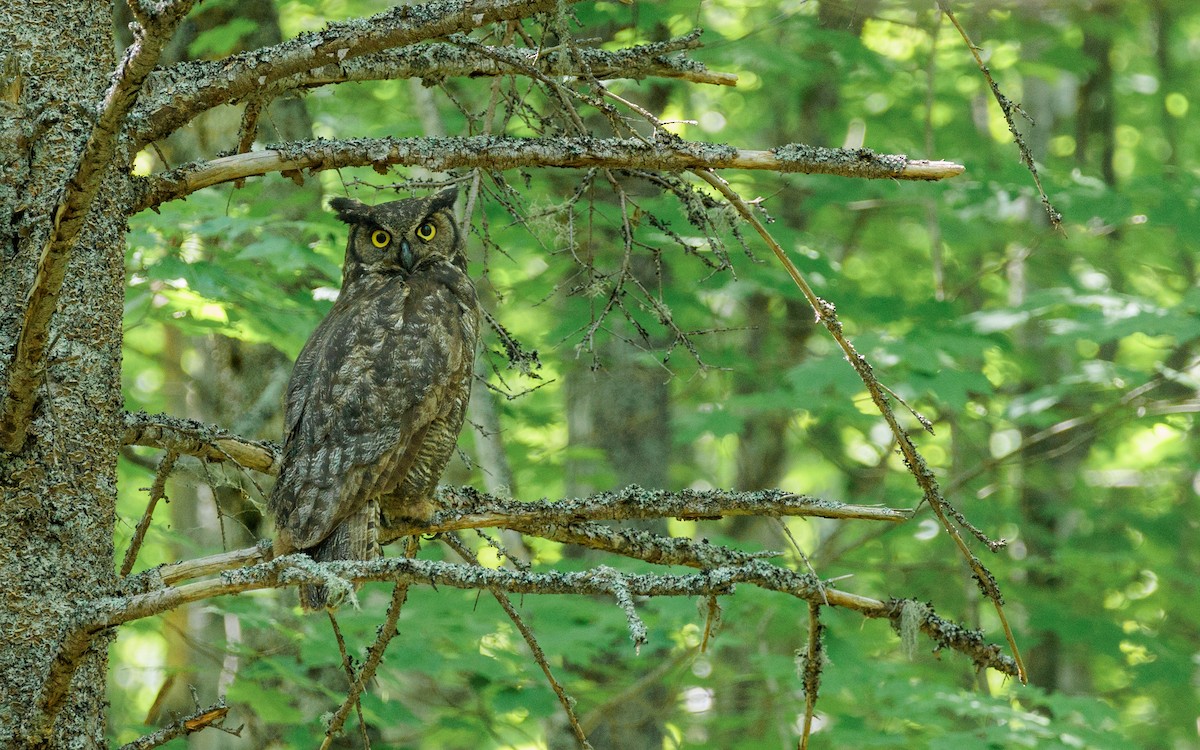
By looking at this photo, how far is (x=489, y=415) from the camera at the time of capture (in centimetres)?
627

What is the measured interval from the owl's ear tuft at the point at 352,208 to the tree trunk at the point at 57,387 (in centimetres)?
157

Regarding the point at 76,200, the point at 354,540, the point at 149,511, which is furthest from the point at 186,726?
the point at 354,540

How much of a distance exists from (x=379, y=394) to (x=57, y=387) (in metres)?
1.40

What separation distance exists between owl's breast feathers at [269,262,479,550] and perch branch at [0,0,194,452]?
135 cm

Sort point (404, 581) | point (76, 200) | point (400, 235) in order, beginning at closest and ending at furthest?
point (76, 200)
point (404, 581)
point (400, 235)

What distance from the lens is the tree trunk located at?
2352 mm

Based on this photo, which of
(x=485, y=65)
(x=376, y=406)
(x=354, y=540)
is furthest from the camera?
(x=376, y=406)

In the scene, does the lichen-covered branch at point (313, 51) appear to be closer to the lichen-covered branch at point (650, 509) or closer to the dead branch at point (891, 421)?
the dead branch at point (891, 421)

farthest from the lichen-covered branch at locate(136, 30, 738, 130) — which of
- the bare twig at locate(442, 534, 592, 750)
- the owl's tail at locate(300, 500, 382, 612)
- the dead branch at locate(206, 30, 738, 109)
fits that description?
the owl's tail at locate(300, 500, 382, 612)

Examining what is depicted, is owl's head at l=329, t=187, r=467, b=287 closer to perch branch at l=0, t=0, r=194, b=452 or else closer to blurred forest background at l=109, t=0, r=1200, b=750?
blurred forest background at l=109, t=0, r=1200, b=750

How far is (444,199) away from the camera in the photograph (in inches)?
166

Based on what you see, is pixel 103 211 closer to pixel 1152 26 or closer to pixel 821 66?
pixel 821 66

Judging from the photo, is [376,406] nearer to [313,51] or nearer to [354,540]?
[354,540]

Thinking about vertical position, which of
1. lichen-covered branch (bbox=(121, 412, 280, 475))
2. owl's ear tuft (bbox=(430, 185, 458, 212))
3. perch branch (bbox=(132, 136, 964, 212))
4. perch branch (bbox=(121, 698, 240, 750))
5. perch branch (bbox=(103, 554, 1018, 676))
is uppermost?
owl's ear tuft (bbox=(430, 185, 458, 212))
